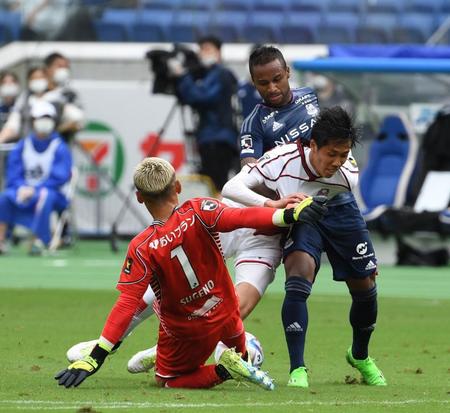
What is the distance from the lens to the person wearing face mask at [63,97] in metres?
19.6

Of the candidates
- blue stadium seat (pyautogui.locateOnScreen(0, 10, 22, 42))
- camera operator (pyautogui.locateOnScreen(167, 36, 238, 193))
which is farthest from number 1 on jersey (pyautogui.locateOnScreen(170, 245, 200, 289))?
blue stadium seat (pyautogui.locateOnScreen(0, 10, 22, 42))

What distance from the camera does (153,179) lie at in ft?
23.9

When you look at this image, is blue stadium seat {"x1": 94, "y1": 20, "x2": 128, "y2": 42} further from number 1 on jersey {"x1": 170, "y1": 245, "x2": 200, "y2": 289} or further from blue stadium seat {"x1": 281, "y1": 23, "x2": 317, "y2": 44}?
number 1 on jersey {"x1": 170, "y1": 245, "x2": 200, "y2": 289}

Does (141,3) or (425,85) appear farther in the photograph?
(141,3)

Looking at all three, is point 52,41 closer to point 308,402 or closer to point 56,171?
point 56,171

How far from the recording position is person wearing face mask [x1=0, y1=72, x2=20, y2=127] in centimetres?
2109

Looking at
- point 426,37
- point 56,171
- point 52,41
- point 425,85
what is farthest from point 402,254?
point 52,41

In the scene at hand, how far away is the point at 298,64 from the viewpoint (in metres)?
18.5

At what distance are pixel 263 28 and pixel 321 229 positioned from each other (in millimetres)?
16189

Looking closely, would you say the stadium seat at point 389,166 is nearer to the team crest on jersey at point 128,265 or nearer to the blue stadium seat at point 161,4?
the blue stadium seat at point 161,4

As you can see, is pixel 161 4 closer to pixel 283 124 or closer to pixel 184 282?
pixel 283 124

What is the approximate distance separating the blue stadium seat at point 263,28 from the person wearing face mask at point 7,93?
436 cm

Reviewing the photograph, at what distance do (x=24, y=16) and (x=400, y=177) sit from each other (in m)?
8.04

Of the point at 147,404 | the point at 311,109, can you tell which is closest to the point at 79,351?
the point at 147,404
